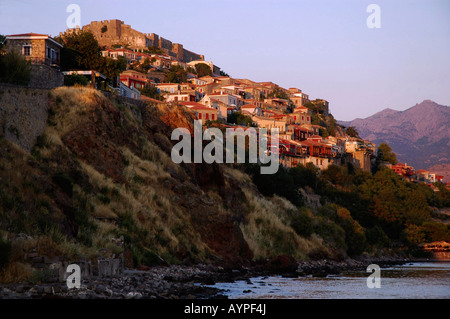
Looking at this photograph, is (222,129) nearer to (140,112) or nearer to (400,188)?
(400,188)

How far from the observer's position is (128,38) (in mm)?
169625

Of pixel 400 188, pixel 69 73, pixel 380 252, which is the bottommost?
pixel 380 252

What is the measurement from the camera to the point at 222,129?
81438 mm

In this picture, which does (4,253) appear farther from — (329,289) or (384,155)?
(384,155)

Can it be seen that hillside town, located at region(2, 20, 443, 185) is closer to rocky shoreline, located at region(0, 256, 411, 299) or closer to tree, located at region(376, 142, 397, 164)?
tree, located at region(376, 142, 397, 164)

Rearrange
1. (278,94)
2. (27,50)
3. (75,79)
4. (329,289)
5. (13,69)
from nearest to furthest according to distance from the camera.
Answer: (329,289) → (13,69) → (75,79) → (27,50) → (278,94)

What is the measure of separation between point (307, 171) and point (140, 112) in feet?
143

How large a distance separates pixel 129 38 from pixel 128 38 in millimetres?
283

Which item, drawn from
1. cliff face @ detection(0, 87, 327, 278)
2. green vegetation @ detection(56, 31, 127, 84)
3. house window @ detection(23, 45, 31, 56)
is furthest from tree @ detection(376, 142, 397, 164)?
house window @ detection(23, 45, 31, 56)

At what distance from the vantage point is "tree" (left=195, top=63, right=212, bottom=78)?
155m

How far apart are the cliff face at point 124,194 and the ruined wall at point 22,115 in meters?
0.58

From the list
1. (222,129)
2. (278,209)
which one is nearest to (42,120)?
(278,209)

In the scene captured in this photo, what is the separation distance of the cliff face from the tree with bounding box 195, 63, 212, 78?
362 ft

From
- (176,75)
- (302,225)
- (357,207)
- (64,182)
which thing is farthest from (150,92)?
(64,182)
